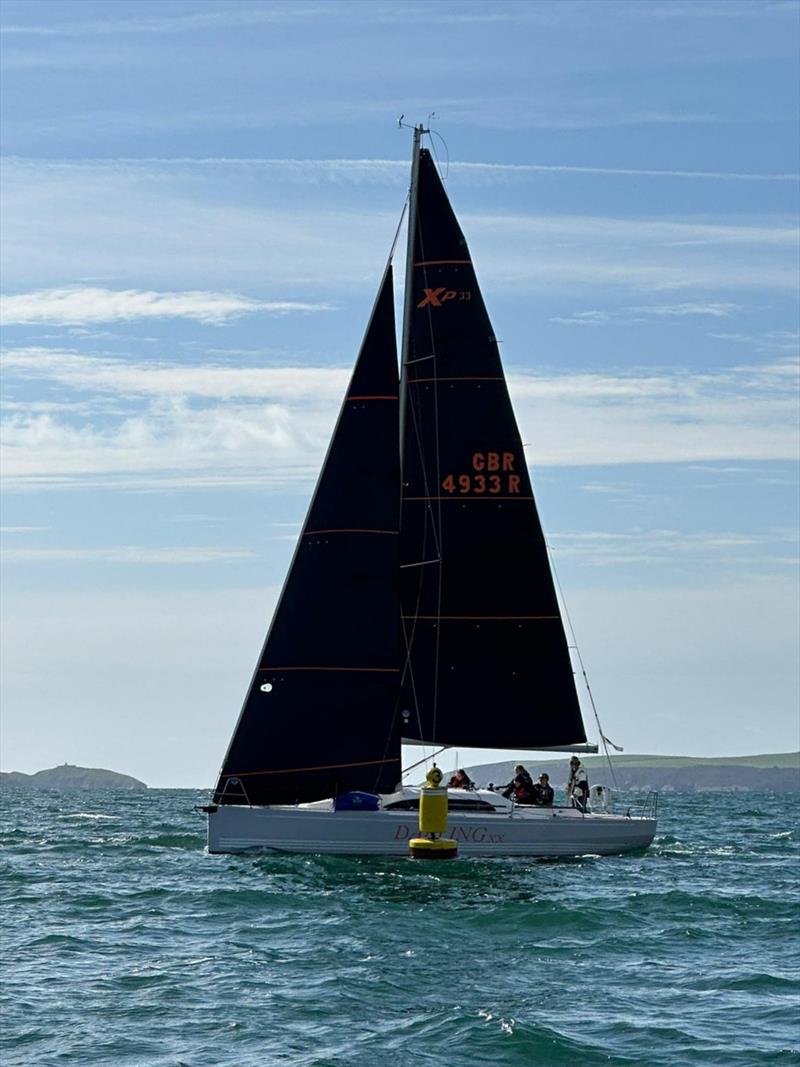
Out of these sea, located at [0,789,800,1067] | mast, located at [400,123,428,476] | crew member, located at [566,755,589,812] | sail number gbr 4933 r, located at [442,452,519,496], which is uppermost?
mast, located at [400,123,428,476]

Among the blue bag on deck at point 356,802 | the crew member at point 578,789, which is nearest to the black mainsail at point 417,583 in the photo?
the crew member at point 578,789

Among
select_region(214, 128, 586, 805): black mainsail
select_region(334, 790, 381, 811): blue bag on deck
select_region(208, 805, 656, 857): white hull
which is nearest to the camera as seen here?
select_region(208, 805, 656, 857): white hull

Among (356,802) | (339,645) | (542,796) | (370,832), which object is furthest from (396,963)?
(542,796)

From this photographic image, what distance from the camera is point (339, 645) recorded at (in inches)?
1443

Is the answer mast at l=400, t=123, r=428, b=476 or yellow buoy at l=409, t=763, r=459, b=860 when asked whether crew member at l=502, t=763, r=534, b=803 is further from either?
mast at l=400, t=123, r=428, b=476

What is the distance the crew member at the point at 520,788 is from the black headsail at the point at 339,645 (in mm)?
2656

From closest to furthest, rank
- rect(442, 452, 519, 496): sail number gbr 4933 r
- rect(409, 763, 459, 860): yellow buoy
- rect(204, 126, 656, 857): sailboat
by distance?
rect(409, 763, 459, 860): yellow buoy < rect(204, 126, 656, 857): sailboat < rect(442, 452, 519, 496): sail number gbr 4933 r

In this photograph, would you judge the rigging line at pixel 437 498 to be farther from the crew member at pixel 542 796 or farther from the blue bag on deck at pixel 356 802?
the blue bag on deck at pixel 356 802

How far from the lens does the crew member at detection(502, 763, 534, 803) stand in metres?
37.5

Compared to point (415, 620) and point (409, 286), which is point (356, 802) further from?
point (409, 286)

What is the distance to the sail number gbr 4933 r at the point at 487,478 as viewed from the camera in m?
38.8

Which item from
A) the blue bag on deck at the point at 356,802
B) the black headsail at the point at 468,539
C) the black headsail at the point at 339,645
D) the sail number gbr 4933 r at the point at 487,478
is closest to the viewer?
the blue bag on deck at the point at 356,802

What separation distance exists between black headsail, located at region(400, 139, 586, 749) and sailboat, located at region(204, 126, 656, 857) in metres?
0.04

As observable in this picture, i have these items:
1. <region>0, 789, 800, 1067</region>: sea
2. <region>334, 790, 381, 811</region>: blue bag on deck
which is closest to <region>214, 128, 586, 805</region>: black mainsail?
<region>334, 790, 381, 811</region>: blue bag on deck
